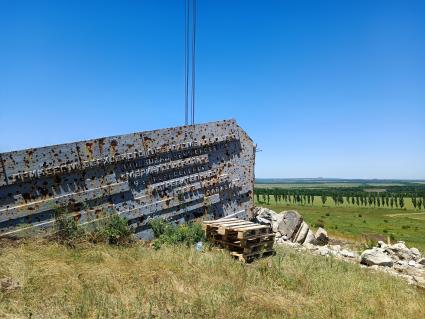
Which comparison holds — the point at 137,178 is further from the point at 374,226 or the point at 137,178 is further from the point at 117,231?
the point at 374,226

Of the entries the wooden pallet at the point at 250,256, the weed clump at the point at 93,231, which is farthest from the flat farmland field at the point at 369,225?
the weed clump at the point at 93,231

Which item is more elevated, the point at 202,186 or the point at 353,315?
the point at 202,186

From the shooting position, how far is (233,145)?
34.8 feet

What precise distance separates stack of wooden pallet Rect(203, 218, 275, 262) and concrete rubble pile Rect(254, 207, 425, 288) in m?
1.07

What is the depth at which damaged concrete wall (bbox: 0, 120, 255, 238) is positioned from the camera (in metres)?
7.56

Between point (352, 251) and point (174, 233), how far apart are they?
527 centimetres

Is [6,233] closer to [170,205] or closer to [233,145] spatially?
[170,205]

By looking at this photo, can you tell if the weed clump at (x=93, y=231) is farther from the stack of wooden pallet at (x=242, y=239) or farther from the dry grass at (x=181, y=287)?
the stack of wooden pallet at (x=242, y=239)

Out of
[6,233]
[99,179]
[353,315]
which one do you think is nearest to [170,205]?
[99,179]

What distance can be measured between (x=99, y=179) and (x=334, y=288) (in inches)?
202

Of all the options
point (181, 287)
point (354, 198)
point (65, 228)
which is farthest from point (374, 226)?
point (354, 198)

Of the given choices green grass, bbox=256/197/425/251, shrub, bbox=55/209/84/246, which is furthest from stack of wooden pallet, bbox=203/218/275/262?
green grass, bbox=256/197/425/251

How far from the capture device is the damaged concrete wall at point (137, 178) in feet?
24.8

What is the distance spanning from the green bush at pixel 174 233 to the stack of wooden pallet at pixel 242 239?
274 millimetres
